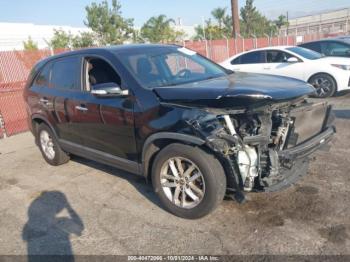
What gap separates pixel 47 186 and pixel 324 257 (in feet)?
12.3

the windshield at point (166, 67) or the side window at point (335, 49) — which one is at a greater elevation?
the windshield at point (166, 67)

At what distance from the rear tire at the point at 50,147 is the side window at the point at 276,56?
6.56m

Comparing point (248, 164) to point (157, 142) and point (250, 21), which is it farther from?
point (250, 21)

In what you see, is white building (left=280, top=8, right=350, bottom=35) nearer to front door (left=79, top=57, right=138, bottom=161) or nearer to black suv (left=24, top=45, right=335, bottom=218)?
black suv (left=24, top=45, right=335, bottom=218)

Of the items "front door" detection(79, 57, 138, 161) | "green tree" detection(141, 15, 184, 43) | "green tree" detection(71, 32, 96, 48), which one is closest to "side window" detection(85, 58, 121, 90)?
"front door" detection(79, 57, 138, 161)

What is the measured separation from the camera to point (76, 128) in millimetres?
4965

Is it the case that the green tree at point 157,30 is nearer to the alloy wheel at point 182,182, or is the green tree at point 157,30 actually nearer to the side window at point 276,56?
the side window at point 276,56

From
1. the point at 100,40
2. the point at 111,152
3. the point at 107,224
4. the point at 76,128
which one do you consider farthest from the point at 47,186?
the point at 100,40

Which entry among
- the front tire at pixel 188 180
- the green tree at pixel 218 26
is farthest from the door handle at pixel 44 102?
the green tree at pixel 218 26

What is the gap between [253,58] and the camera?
10383 millimetres

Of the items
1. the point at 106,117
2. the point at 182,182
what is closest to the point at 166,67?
the point at 106,117

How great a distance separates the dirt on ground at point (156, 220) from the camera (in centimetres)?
329

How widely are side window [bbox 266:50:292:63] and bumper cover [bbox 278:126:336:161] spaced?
19.7ft

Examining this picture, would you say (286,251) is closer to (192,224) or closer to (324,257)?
(324,257)
